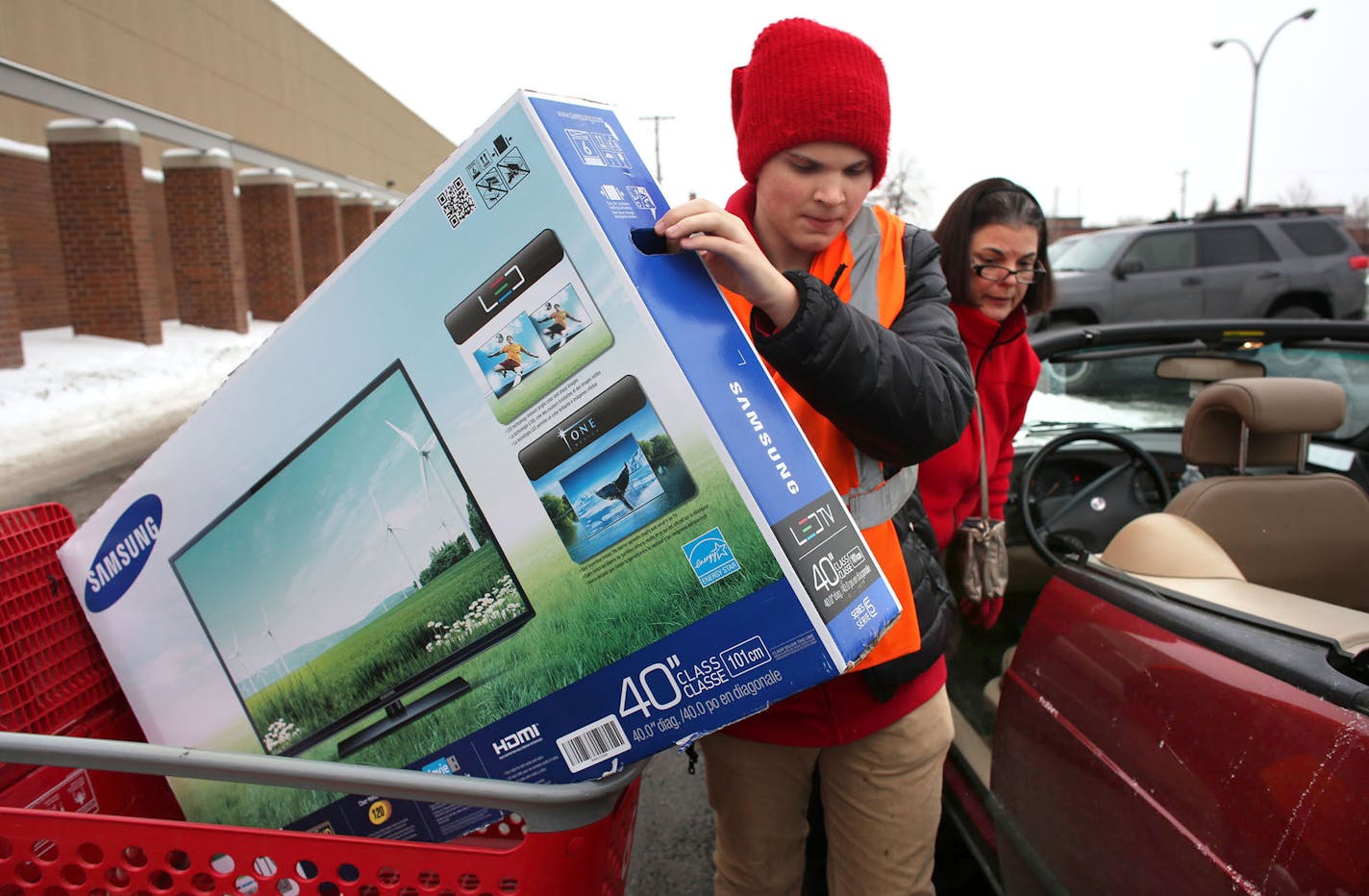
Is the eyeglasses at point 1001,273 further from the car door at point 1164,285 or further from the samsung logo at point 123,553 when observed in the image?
the car door at point 1164,285

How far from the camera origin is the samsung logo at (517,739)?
1.12m

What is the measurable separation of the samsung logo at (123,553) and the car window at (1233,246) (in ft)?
42.9

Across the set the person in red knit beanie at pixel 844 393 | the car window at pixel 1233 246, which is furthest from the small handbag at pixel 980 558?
the car window at pixel 1233 246

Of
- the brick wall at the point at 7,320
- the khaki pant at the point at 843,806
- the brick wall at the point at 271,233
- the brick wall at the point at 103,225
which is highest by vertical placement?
the brick wall at the point at 271,233

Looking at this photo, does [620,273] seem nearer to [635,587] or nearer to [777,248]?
[635,587]

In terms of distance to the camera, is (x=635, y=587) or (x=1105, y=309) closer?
(x=635, y=587)

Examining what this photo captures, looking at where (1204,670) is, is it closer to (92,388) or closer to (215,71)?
(92,388)

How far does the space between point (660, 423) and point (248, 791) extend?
35.2 inches

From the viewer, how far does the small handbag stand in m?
2.24

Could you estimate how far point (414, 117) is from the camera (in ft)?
133

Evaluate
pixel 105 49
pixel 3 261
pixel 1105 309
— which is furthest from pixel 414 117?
pixel 1105 309

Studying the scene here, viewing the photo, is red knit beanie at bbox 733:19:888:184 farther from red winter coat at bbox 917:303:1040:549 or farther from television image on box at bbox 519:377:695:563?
red winter coat at bbox 917:303:1040:549

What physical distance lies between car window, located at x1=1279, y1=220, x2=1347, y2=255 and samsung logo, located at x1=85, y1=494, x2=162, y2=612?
13.8 meters

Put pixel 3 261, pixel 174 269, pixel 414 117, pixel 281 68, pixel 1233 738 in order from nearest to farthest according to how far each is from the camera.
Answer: pixel 1233 738 < pixel 3 261 < pixel 174 269 < pixel 281 68 < pixel 414 117
